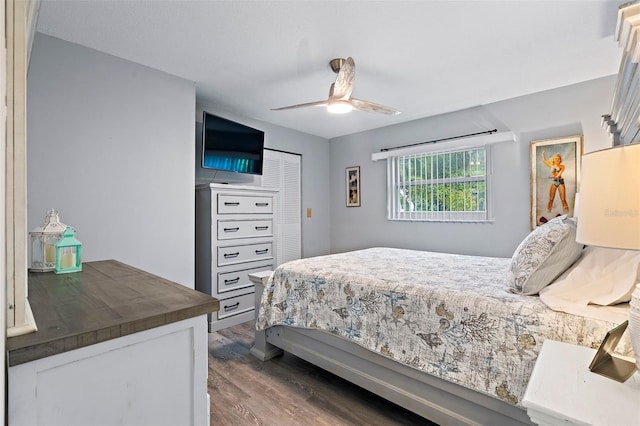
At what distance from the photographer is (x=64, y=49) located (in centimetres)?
227

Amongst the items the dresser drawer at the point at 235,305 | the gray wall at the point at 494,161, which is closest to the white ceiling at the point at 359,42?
the gray wall at the point at 494,161

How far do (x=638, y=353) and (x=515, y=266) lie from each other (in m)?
0.77

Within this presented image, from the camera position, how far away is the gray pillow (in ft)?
5.16

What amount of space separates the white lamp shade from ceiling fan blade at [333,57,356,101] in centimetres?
171

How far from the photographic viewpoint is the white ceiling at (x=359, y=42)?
1.92 meters

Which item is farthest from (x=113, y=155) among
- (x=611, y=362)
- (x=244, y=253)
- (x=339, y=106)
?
(x=611, y=362)

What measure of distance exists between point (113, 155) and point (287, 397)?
2.19 m

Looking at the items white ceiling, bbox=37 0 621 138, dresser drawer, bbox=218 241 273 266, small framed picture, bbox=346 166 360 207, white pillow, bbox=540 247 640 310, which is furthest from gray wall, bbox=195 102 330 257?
white pillow, bbox=540 247 640 310

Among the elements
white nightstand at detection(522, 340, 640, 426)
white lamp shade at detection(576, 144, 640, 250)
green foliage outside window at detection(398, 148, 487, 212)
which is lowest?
white nightstand at detection(522, 340, 640, 426)

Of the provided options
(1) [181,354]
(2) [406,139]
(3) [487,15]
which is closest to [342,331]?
(1) [181,354]

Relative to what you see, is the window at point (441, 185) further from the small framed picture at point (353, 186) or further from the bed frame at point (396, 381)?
the bed frame at point (396, 381)

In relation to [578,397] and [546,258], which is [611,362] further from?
[546,258]

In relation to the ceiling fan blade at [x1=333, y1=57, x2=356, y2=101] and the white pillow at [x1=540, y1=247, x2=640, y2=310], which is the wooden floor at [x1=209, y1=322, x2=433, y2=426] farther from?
the ceiling fan blade at [x1=333, y1=57, x2=356, y2=101]

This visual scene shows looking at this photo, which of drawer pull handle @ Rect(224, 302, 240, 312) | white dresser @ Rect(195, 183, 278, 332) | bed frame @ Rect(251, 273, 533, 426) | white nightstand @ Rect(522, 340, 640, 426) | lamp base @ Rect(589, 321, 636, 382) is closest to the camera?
white nightstand @ Rect(522, 340, 640, 426)
